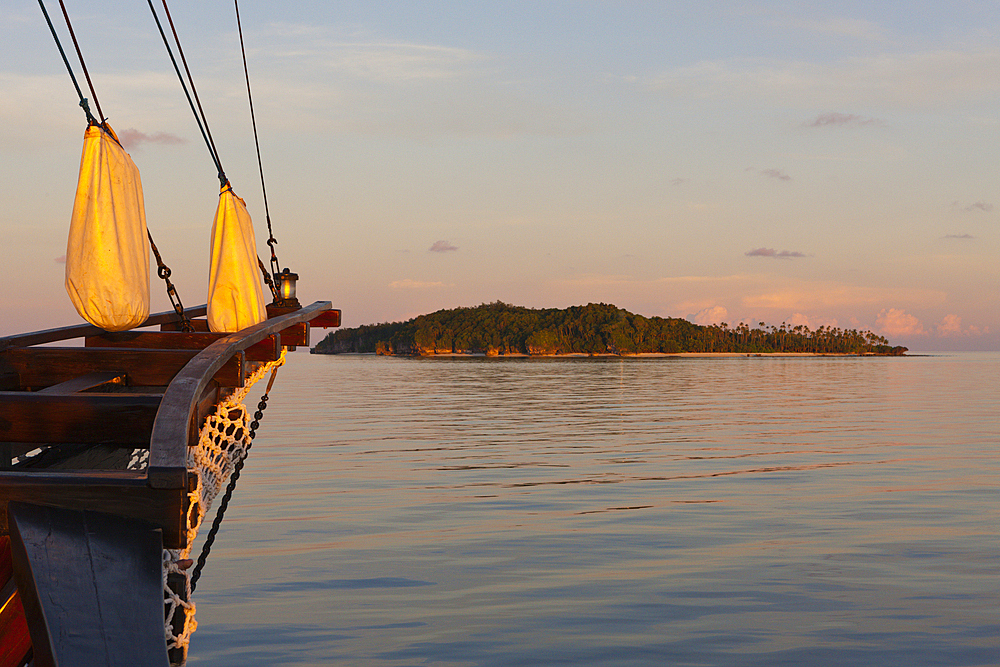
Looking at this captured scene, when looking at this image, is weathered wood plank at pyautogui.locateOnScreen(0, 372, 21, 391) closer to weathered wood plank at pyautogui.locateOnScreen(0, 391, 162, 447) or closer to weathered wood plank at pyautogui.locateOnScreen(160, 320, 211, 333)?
weathered wood plank at pyautogui.locateOnScreen(0, 391, 162, 447)

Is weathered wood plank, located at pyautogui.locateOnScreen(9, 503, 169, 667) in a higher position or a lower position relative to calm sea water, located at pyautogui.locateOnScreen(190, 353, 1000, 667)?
higher

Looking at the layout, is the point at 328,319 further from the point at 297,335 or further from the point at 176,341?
the point at 176,341

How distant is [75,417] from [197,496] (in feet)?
3.40

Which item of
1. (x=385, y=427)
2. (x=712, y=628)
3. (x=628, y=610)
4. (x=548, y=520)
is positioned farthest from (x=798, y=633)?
(x=385, y=427)

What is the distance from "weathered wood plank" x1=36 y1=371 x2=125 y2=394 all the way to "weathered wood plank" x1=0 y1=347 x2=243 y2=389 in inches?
2.2

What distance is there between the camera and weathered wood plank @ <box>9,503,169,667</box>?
471 cm

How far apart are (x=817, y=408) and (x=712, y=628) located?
3878 centimetres

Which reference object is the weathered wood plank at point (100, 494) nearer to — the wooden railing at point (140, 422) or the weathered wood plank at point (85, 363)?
the wooden railing at point (140, 422)

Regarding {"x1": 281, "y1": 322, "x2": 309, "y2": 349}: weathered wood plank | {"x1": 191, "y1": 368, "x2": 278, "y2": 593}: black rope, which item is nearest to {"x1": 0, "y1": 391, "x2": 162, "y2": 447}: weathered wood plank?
{"x1": 191, "y1": 368, "x2": 278, "y2": 593}: black rope

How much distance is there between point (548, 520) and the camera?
14930 mm

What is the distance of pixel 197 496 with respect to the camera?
18.2 ft

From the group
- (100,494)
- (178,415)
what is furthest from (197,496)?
(100,494)

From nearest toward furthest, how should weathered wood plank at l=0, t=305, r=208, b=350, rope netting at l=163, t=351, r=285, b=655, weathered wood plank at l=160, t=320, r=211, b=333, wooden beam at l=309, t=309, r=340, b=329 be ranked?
rope netting at l=163, t=351, r=285, b=655 → weathered wood plank at l=0, t=305, r=208, b=350 → weathered wood plank at l=160, t=320, r=211, b=333 → wooden beam at l=309, t=309, r=340, b=329

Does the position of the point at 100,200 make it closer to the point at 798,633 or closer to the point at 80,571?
the point at 80,571
